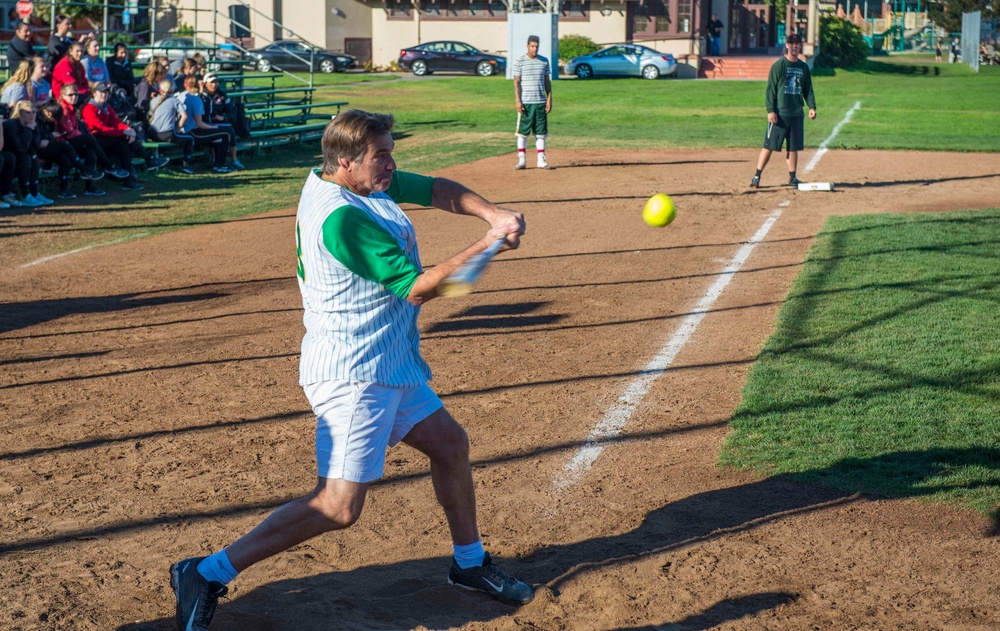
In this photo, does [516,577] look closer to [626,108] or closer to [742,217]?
[742,217]

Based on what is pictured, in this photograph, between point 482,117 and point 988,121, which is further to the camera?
point 482,117

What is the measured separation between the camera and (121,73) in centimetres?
1917

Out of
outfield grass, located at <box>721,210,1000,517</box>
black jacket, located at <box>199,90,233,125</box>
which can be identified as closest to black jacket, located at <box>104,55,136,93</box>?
black jacket, located at <box>199,90,233,125</box>

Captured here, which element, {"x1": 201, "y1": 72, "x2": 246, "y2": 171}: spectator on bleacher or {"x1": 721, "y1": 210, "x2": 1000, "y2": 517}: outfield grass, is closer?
{"x1": 721, "y1": 210, "x2": 1000, "y2": 517}: outfield grass

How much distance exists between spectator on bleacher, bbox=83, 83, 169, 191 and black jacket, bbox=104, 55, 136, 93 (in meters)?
3.13

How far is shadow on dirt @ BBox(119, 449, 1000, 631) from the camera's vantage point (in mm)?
4145

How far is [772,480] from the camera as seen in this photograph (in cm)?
546

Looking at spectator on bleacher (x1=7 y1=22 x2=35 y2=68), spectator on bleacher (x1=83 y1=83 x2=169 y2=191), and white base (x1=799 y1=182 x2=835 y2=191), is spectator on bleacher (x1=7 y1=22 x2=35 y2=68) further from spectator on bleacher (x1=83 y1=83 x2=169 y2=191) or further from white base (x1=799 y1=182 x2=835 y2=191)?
white base (x1=799 y1=182 x2=835 y2=191)

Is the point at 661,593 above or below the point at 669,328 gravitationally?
below

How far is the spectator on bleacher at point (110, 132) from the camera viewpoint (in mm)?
15633

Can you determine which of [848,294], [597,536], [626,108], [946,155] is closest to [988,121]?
[946,155]

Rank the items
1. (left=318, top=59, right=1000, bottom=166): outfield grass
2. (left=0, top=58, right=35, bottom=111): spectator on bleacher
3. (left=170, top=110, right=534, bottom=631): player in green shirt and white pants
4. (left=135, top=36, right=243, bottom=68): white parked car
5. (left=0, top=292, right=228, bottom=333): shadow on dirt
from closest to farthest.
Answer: (left=170, top=110, right=534, bottom=631): player in green shirt and white pants → (left=0, top=292, right=228, bottom=333): shadow on dirt → (left=0, top=58, right=35, bottom=111): spectator on bleacher → (left=318, top=59, right=1000, bottom=166): outfield grass → (left=135, top=36, right=243, bottom=68): white parked car

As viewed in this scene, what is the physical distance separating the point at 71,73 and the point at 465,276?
578 inches

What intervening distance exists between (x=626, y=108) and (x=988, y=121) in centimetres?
967
